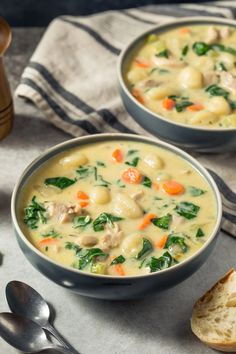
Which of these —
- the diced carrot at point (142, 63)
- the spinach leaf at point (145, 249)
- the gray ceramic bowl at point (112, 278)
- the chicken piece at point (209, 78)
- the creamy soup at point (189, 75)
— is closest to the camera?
the gray ceramic bowl at point (112, 278)

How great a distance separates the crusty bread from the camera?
2.50m

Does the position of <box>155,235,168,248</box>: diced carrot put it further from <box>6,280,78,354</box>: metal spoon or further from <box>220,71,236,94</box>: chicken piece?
<box>220,71,236,94</box>: chicken piece

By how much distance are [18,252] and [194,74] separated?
109cm

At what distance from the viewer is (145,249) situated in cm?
255

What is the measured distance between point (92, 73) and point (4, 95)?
23.7 inches

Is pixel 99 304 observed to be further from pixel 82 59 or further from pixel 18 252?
pixel 82 59

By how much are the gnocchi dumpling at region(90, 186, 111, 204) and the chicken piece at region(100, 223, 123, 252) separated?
0.14 meters

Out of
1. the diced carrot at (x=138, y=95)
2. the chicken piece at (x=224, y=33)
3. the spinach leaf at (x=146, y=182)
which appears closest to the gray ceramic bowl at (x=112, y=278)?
the spinach leaf at (x=146, y=182)

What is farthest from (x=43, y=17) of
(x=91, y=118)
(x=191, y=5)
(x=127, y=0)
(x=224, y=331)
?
(x=224, y=331)

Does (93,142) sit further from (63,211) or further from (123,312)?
(123,312)

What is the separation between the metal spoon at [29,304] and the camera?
2594 mm

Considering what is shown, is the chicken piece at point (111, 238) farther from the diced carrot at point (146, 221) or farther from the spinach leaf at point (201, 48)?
the spinach leaf at point (201, 48)

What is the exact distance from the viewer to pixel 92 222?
2.65 metres

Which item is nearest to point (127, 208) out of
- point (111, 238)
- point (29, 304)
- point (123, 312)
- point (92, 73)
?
point (111, 238)
